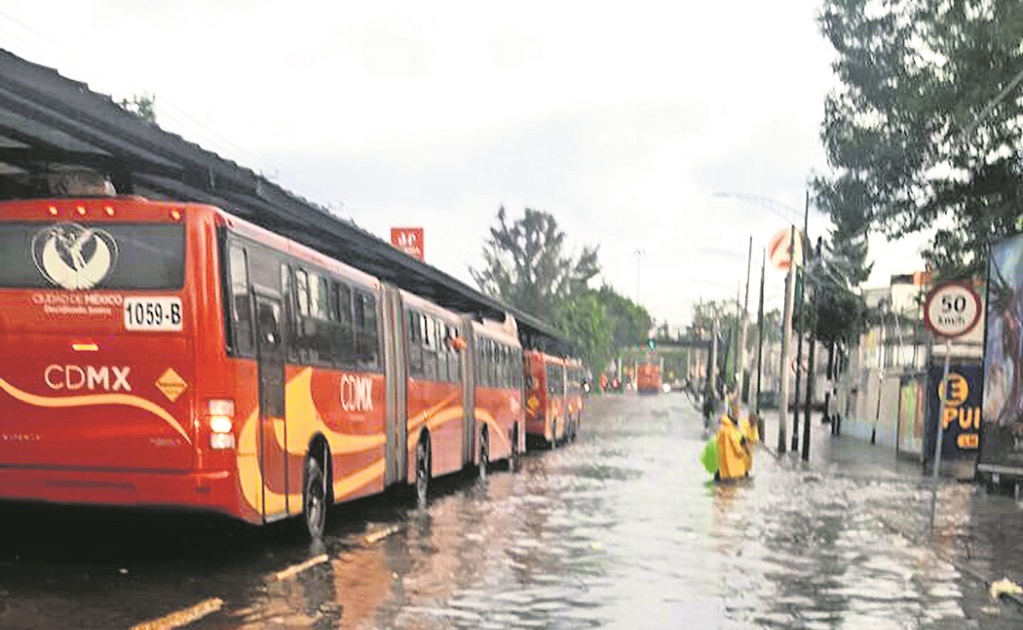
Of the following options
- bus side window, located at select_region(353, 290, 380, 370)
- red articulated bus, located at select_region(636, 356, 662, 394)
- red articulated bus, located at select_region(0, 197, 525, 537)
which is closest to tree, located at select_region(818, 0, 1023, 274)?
bus side window, located at select_region(353, 290, 380, 370)

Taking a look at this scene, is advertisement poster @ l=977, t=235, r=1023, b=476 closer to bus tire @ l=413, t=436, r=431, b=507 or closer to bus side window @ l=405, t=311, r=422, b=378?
bus tire @ l=413, t=436, r=431, b=507

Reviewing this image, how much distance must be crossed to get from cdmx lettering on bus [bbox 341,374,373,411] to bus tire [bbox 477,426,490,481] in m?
10.0

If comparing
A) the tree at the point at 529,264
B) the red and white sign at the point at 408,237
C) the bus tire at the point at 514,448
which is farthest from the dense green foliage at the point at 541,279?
the bus tire at the point at 514,448

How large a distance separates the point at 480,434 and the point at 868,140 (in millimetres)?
10518

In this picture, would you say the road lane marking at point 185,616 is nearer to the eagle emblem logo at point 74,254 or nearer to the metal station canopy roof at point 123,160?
the eagle emblem logo at point 74,254

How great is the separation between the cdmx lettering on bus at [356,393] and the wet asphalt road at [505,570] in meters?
1.43

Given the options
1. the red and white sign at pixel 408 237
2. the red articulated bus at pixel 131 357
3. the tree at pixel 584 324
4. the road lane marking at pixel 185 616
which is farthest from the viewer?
the tree at pixel 584 324

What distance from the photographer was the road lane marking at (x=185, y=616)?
8.79m

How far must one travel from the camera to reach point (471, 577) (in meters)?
11.8

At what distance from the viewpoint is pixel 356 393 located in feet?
51.9

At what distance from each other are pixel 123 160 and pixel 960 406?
22.6m

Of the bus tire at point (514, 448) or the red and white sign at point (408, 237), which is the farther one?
the red and white sign at point (408, 237)

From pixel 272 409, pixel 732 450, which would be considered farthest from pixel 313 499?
pixel 732 450

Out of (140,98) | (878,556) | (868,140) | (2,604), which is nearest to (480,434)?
(868,140)
